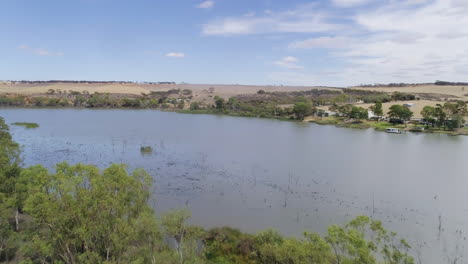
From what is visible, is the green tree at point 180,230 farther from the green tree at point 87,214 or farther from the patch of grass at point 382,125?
the patch of grass at point 382,125

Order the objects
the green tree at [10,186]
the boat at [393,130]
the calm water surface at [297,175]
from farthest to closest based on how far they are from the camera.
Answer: the boat at [393,130], the calm water surface at [297,175], the green tree at [10,186]

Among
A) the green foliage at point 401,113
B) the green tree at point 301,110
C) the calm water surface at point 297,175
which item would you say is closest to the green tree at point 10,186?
the calm water surface at point 297,175

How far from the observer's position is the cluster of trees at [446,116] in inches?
2591

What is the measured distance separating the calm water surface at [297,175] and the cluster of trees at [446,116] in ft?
35.2

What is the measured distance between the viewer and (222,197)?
1080 inches

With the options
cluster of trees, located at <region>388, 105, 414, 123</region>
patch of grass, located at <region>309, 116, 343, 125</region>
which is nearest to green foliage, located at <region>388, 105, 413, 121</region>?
cluster of trees, located at <region>388, 105, 414, 123</region>

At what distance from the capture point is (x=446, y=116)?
70312 millimetres

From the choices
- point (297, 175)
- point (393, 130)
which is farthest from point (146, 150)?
point (393, 130)

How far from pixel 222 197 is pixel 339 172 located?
1447cm

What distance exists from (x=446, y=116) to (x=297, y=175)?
182 ft

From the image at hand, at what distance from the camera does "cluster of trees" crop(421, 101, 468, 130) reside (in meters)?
65.8

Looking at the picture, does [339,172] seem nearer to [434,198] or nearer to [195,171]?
[434,198]

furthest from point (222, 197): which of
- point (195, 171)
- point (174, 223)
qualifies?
point (174, 223)

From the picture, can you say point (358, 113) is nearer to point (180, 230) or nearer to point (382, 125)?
point (382, 125)
